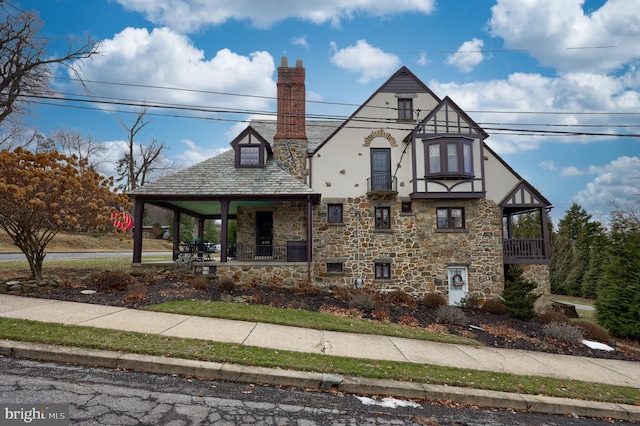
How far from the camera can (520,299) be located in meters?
12.8

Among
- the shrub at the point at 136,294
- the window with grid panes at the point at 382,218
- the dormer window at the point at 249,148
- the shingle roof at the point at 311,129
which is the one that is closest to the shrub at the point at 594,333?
the window with grid panes at the point at 382,218

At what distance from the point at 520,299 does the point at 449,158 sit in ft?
21.3

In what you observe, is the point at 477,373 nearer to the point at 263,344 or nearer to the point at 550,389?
the point at 550,389

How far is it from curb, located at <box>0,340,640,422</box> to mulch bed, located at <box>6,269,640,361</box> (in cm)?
324

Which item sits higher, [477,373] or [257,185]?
[257,185]

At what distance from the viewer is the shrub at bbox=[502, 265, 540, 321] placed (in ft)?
41.5

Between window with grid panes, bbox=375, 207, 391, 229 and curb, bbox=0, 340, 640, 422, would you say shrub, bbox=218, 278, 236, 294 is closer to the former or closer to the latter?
curb, bbox=0, 340, 640, 422

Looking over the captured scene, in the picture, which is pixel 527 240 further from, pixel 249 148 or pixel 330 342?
pixel 249 148

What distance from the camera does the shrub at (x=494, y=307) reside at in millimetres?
13305

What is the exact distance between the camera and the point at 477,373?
596 cm

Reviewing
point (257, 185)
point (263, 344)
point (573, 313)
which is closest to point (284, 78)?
point (257, 185)

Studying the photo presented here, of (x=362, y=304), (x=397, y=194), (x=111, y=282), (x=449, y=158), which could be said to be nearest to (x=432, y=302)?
(x=362, y=304)

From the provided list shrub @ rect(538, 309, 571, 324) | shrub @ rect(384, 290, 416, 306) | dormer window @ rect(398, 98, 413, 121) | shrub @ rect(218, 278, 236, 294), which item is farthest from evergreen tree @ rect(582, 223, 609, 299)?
shrub @ rect(218, 278, 236, 294)

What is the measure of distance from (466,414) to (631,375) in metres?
5.28
